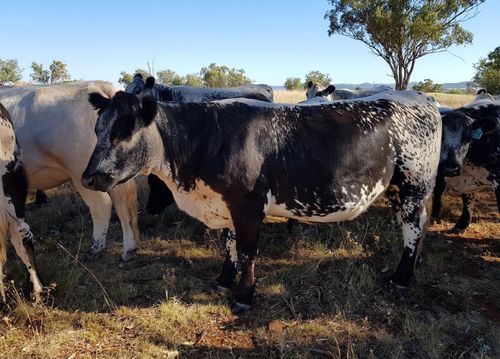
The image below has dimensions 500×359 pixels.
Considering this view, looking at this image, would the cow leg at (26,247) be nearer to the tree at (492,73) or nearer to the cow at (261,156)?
the cow at (261,156)

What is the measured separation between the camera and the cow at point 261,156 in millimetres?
3342

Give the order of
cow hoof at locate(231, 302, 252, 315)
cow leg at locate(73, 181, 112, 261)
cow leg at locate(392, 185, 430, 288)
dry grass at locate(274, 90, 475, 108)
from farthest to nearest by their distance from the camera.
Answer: dry grass at locate(274, 90, 475, 108) < cow leg at locate(73, 181, 112, 261) < cow leg at locate(392, 185, 430, 288) < cow hoof at locate(231, 302, 252, 315)

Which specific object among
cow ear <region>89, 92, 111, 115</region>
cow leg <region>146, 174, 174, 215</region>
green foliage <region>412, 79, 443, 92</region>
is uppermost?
green foliage <region>412, 79, 443, 92</region>

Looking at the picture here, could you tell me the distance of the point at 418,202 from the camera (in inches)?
171

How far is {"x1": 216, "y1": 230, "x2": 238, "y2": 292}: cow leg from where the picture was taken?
4.37m

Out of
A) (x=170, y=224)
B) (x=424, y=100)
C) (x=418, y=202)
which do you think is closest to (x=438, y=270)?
(x=418, y=202)

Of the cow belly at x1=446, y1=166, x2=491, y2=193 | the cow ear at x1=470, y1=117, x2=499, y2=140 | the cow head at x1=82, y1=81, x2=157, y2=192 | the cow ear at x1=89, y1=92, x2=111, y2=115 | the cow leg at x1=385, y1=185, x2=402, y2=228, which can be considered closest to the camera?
the cow head at x1=82, y1=81, x2=157, y2=192

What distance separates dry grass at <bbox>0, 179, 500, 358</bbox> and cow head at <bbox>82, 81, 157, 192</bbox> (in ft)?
4.33

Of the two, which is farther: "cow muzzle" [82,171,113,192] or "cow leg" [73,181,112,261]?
"cow leg" [73,181,112,261]

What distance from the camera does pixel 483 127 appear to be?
4996mm

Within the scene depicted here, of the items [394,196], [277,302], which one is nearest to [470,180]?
[394,196]

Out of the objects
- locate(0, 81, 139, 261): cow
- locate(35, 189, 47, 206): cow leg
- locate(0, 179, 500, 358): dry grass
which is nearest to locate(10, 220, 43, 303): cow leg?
locate(0, 179, 500, 358): dry grass

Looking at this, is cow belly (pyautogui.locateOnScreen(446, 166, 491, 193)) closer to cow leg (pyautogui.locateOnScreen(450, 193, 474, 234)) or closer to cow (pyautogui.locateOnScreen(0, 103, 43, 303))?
cow leg (pyautogui.locateOnScreen(450, 193, 474, 234))

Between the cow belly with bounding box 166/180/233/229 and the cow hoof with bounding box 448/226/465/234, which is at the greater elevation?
the cow belly with bounding box 166/180/233/229
